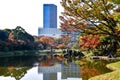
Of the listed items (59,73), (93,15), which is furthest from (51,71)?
(93,15)

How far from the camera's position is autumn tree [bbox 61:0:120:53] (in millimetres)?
21094

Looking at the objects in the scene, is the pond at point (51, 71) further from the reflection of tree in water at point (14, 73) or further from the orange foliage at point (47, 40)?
the orange foliage at point (47, 40)

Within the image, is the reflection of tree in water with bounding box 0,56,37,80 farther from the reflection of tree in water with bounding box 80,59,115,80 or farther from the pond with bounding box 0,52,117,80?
the reflection of tree in water with bounding box 80,59,115,80

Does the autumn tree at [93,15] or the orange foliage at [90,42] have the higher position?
the autumn tree at [93,15]

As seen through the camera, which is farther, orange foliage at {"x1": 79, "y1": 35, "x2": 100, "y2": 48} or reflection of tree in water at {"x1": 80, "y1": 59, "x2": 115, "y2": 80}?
orange foliage at {"x1": 79, "y1": 35, "x2": 100, "y2": 48}

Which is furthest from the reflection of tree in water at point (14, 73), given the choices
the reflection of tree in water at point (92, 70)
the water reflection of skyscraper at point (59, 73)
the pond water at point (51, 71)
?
the reflection of tree in water at point (92, 70)

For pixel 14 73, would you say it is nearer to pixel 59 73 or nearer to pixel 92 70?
pixel 59 73

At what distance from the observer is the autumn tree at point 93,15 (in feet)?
69.2

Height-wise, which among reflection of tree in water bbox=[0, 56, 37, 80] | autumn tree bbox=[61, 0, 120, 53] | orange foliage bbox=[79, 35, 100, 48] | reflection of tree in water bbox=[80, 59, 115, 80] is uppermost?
autumn tree bbox=[61, 0, 120, 53]

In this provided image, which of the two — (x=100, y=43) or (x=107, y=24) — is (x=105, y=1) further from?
(x=100, y=43)

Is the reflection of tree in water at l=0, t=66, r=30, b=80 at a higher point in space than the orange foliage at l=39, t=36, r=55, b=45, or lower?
lower

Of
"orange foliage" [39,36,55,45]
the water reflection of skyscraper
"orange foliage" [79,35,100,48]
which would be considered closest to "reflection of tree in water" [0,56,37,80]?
the water reflection of skyscraper

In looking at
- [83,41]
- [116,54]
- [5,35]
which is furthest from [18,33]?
[116,54]

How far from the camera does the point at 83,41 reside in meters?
60.4
